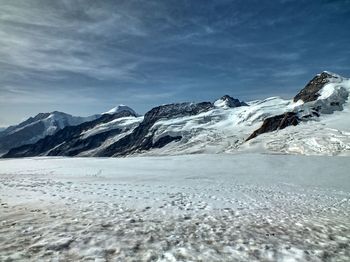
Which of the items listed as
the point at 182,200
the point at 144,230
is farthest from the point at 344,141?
the point at 144,230

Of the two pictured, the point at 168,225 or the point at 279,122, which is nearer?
the point at 168,225

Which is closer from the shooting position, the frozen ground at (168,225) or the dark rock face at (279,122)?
the frozen ground at (168,225)

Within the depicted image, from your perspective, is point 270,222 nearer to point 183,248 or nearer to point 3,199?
point 183,248

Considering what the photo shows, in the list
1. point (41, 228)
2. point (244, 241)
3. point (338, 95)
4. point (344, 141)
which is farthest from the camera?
point (338, 95)

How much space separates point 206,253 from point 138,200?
8.90 m

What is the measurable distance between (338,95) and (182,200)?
20178cm

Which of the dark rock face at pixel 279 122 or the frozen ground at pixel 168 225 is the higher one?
the dark rock face at pixel 279 122

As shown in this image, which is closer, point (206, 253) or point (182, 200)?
point (206, 253)

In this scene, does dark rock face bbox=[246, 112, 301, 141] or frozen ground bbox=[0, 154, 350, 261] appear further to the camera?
dark rock face bbox=[246, 112, 301, 141]

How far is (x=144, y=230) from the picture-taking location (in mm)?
11211

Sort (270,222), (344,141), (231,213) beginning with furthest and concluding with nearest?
(344,141)
(231,213)
(270,222)

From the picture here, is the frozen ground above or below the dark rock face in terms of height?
below

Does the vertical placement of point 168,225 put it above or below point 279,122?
below

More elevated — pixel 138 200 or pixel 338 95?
pixel 338 95
